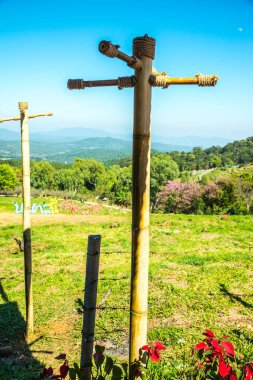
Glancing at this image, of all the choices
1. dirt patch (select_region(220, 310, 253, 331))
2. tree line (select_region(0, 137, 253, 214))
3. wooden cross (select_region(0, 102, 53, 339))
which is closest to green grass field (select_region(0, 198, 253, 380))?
dirt patch (select_region(220, 310, 253, 331))

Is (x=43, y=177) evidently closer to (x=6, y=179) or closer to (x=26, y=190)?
(x=6, y=179)

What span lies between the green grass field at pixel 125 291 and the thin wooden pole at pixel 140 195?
1.35ft

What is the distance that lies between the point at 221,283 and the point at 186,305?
54.9 inches

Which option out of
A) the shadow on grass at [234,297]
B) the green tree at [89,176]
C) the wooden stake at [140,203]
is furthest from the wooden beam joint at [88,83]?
→ the green tree at [89,176]

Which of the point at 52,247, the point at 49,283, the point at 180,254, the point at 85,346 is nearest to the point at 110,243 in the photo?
the point at 52,247

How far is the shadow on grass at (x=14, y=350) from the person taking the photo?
413 cm

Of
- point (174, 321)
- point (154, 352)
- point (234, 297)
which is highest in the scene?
point (154, 352)

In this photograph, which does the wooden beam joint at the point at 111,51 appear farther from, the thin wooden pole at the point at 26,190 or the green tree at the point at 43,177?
the green tree at the point at 43,177

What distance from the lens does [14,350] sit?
481cm

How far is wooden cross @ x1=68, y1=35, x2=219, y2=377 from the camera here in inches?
77.5

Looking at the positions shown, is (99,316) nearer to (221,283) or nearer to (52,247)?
(221,283)

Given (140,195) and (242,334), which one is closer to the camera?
(140,195)

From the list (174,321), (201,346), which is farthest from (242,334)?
(201,346)

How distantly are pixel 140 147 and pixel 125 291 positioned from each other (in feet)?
17.8
